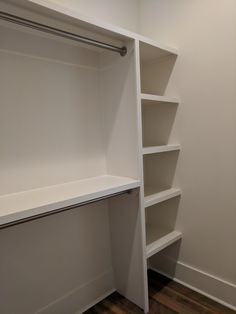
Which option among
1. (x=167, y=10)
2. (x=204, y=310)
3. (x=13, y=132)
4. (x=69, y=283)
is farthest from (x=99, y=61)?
(x=204, y=310)

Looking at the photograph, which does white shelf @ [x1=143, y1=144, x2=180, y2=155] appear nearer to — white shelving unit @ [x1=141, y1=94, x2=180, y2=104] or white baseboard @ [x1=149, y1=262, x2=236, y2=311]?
white shelving unit @ [x1=141, y1=94, x2=180, y2=104]

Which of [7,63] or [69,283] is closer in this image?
[7,63]

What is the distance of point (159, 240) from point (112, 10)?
6.10 ft

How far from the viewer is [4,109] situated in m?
1.25

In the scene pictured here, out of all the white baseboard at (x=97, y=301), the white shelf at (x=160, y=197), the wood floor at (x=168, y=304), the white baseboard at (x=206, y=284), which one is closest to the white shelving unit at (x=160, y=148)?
the white shelf at (x=160, y=197)

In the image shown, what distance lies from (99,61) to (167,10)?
72cm

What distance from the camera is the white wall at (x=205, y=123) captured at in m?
1.53

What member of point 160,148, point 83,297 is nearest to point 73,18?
point 160,148

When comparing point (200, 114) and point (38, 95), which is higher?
point (38, 95)

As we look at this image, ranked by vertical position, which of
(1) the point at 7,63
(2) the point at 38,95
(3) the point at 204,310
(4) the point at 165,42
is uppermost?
(4) the point at 165,42

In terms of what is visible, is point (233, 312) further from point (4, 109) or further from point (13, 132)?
point (4, 109)

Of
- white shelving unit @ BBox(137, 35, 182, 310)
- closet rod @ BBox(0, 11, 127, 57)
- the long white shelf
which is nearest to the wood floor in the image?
white shelving unit @ BBox(137, 35, 182, 310)

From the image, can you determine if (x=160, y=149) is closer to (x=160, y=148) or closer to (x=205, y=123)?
(x=160, y=148)

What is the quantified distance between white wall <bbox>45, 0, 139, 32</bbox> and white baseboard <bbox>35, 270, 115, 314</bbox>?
191 cm
